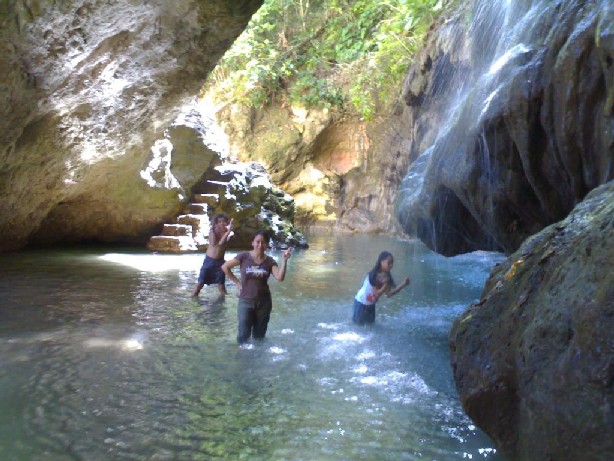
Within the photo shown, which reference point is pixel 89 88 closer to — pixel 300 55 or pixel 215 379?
pixel 215 379

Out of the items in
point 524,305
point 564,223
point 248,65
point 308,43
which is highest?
point 308,43

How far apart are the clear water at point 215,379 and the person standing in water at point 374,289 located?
22 centimetres

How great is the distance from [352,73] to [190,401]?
23211 mm

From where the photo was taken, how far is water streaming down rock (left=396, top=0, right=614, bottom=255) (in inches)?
204

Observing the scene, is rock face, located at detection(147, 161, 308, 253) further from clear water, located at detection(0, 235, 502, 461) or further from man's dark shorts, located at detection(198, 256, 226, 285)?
man's dark shorts, located at detection(198, 256, 226, 285)

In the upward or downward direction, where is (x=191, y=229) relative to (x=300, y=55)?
downward

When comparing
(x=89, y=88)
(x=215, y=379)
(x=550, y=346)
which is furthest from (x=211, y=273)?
(x=550, y=346)

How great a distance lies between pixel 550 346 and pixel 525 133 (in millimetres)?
4042

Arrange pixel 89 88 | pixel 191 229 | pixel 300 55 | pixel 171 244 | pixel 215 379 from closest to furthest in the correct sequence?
pixel 215 379, pixel 89 88, pixel 171 244, pixel 191 229, pixel 300 55

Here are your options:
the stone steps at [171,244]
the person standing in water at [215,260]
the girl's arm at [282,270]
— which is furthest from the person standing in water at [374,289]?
the stone steps at [171,244]

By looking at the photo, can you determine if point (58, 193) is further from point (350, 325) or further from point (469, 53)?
point (469, 53)

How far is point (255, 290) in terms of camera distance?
5676 millimetres

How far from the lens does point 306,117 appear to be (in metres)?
29.1

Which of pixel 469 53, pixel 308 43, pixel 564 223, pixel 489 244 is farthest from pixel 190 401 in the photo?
pixel 308 43
